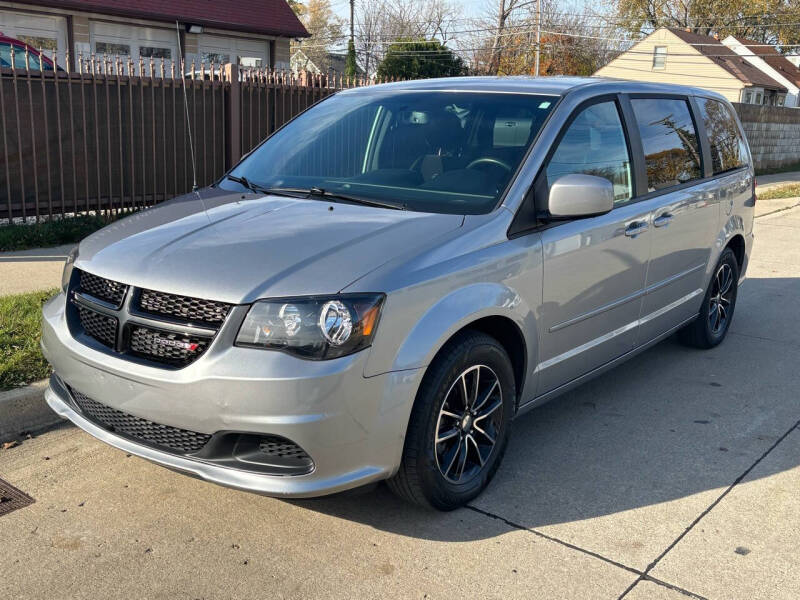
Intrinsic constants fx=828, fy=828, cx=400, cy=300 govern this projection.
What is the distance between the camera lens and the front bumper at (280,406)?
9.79ft

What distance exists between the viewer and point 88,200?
388 inches

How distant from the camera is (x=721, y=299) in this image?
20.5ft

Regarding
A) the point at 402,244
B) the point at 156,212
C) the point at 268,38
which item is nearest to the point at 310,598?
the point at 402,244

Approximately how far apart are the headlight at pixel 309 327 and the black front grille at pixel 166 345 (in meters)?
0.19

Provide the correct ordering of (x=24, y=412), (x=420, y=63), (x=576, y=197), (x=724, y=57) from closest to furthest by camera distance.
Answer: (x=576, y=197)
(x=24, y=412)
(x=420, y=63)
(x=724, y=57)

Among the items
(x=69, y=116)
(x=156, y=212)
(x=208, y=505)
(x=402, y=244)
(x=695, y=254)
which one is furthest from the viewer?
(x=69, y=116)

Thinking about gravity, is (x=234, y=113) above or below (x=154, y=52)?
→ below

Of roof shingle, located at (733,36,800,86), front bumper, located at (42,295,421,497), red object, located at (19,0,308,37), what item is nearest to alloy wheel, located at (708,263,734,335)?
front bumper, located at (42,295,421,497)

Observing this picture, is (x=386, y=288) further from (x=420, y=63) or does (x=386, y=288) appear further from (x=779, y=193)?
(x=420, y=63)

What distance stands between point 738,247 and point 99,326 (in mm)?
4903

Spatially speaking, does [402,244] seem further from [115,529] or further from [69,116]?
[69,116]

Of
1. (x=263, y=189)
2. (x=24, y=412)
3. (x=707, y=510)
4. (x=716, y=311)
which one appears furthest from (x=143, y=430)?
(x=716, y=311)

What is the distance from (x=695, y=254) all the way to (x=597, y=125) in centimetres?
149

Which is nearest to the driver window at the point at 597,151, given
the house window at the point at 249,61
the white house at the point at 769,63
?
the house window at the point at 249,61
